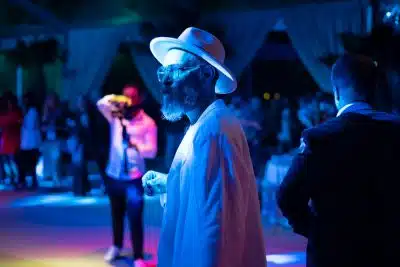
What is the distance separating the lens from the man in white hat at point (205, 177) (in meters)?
2.43

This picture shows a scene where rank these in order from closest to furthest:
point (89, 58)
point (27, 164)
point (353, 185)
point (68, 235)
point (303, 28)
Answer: point (353, 185) → point (68, 235) → point (303, 28) → point (27, 164) → point (89, 58)

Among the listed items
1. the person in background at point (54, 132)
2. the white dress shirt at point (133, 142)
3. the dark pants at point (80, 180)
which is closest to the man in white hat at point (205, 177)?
the white dress shirt at point (133, 142)

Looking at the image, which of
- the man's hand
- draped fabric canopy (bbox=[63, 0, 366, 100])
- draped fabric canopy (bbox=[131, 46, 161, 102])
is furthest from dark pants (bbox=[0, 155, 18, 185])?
the man's hand

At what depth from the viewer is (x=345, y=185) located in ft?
7.78

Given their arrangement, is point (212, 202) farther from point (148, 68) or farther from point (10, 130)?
point (148, 68)

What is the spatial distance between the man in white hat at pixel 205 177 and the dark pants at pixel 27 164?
1014 centimetres

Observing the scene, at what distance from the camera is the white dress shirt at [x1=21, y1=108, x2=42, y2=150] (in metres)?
12.6

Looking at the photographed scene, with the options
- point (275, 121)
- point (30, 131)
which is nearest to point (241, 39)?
point (275, 121)

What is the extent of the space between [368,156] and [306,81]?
56.0 feet

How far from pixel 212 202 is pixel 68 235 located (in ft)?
19.6

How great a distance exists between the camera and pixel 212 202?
2424mm

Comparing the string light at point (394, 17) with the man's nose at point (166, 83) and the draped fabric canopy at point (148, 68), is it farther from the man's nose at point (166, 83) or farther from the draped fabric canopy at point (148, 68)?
the man's nose at point (166, 83)

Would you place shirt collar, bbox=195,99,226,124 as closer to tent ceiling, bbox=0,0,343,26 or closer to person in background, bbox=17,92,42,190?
tent ceiling, bbox=0,0,343,26

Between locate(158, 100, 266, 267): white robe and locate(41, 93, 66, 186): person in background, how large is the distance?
10.5m
